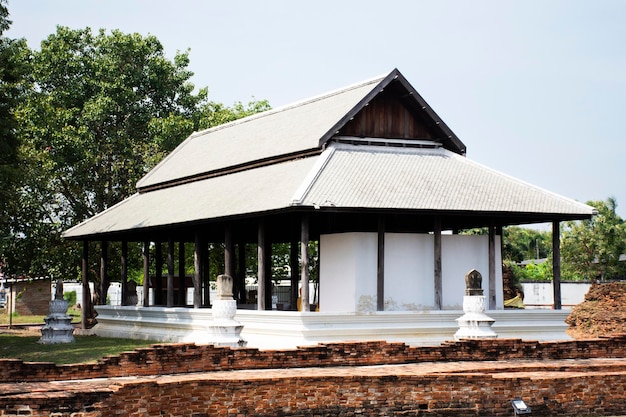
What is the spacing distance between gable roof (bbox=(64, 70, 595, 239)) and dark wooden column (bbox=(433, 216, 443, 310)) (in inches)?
26.9

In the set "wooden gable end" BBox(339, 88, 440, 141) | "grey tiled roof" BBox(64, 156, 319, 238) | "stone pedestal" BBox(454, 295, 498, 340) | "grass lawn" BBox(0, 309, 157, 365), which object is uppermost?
"wooden gable end" BBox(339, 88, 440, 141)

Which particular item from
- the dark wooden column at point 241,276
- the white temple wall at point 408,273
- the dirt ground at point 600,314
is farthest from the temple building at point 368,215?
the dark wooden column at point 241,276

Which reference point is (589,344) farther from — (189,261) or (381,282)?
(189,261)

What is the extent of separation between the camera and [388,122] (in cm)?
2755

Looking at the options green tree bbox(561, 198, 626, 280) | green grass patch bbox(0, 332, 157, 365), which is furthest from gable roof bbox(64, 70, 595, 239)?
green tree bbox(561, 198, 626, 280)

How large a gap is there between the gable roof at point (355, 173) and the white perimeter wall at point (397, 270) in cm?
132

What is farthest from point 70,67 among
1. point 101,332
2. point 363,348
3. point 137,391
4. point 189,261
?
point 137,391

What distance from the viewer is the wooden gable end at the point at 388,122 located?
27.1m

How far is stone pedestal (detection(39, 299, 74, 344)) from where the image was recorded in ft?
97.2

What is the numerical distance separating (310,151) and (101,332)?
11.7m

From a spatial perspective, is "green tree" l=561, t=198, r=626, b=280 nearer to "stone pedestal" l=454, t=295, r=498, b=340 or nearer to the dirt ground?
the dirt ground

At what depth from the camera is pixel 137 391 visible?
1465 centimetres

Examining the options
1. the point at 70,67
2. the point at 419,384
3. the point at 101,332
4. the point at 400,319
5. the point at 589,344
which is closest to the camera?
the point at 419,384

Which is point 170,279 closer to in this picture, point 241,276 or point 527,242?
point 241,276
